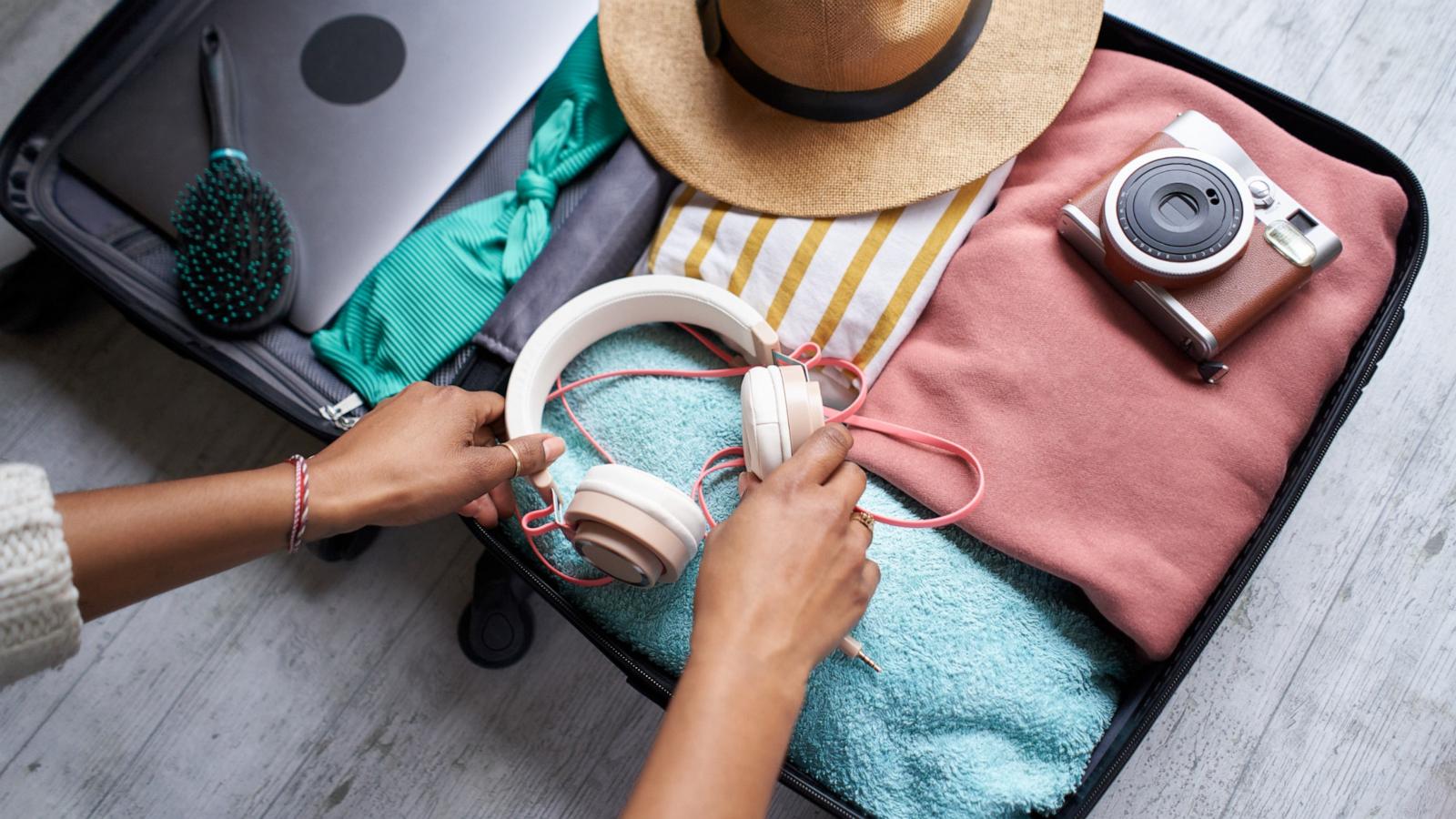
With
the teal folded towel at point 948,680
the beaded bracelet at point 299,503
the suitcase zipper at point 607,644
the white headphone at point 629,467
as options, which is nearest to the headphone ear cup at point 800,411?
the white headphone at point 629,467

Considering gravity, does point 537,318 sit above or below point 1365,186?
below

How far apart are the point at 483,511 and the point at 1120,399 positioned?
518 mm

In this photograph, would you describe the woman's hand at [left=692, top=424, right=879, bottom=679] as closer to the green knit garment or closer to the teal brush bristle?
Answer: the green knit garment

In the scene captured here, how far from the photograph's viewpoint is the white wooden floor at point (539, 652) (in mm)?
897

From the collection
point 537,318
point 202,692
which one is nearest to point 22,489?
point 537,318

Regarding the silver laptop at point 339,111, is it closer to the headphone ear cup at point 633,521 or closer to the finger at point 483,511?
the finger at point 483,511

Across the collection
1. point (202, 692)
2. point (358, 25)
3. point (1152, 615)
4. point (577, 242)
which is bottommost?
point (202, 692)

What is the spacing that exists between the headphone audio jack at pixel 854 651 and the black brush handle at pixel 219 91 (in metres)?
0.68

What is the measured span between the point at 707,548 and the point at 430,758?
1.72ft

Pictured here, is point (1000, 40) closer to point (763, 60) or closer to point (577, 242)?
point (763, 60)

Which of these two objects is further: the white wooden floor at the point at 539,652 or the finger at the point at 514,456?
the white wooden floor at the point at 539,652

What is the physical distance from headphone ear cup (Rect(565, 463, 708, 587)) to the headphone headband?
0.07 metres

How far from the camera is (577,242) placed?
81 centimetres

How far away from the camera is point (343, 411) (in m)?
0.81
